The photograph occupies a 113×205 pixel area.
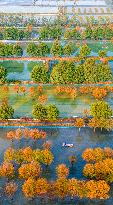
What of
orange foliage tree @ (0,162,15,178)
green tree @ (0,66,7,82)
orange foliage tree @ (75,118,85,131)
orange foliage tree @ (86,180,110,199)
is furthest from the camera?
green tree @ (0,66,7,82)

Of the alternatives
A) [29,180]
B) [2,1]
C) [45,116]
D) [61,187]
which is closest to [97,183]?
[61,187]

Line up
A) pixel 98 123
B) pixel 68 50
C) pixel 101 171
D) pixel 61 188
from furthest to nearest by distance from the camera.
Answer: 1. pixel 68 50
2. pixel 98 123
3. pixel 101 171
4. pixel 61 188

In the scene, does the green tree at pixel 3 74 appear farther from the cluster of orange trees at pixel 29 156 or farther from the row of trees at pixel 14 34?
the row of trees at pixel 14 34

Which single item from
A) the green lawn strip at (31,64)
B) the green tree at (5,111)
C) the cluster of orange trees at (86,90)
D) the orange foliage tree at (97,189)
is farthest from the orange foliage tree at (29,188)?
the green lawn strip at (31,64)

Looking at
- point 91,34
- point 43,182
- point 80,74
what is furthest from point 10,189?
point 91,34

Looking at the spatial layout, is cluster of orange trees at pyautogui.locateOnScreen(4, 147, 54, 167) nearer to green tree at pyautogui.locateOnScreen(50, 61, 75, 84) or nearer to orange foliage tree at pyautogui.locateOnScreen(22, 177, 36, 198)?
orange foliage tree at pyautogui.locateOnScreen(22, 177, 36, 198)

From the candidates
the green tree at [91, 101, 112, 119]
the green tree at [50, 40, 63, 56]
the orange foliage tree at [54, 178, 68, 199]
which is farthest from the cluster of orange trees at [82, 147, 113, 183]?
the green tree at [50, 40, 63, 56]

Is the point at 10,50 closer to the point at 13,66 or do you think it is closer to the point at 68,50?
the point at 13,66

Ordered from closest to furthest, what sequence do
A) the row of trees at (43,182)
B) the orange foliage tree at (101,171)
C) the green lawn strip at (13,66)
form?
the row of trees at (43,182), the orange foliage tree at (101,171), the green lawn strip at (13,66)

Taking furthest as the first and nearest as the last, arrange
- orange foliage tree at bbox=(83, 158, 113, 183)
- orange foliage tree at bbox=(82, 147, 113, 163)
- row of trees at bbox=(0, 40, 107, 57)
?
row of trees at bbox=(0, 40, 107, 57) < orange foliage tree at bbox=(82, 147, 113, 163) < orange foliage tree at bbox=(83, 158, 113, 183)
